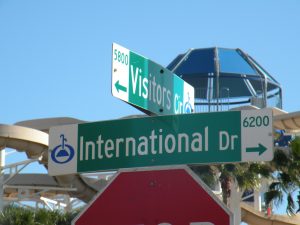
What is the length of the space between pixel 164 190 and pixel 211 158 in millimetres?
411

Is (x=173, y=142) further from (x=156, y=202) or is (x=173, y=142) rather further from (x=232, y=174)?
(x=232, y=174)

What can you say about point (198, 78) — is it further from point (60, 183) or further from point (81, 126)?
point (81, 126)

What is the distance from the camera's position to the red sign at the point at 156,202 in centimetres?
470

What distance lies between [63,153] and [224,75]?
126 feet

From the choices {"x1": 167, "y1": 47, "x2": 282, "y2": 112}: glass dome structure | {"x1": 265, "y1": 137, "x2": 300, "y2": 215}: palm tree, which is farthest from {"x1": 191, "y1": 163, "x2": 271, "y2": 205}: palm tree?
{"x1": 167, "y1": 47, "x2": 282, "y2": 112}: glass dome structure

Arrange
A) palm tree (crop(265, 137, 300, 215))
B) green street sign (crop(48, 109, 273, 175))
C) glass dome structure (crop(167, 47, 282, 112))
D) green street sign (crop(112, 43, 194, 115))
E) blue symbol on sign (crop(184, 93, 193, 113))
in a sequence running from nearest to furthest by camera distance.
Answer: green street sign (crop(48, 109, 273, 175)) → green street sign (crop(112, 43, 194, 115)) → blue symbol on sign (crop(184, 93, 193, 113)) → palm tree (crop(265, 137, 300, 215)) → glass dome structure (crop(167, 47, 282, 112))

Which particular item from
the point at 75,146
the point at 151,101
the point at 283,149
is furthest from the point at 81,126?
the point at 283,149

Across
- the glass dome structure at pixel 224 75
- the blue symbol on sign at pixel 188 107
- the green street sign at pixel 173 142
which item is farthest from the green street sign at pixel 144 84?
the glass dome structure at pixel 224 75

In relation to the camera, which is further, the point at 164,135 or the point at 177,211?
the point at 164,135

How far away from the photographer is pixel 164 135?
202 inches

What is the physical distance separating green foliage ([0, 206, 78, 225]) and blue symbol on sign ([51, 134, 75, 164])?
2050 cm

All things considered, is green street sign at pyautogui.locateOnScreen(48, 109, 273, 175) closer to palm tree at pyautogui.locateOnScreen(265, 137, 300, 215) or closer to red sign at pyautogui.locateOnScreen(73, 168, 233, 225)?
red sign at pyautogui.locateOnScreen(73, 168, 233, 225)

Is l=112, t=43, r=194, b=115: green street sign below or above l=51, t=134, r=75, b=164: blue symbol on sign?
above

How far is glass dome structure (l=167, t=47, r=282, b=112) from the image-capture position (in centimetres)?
4238
